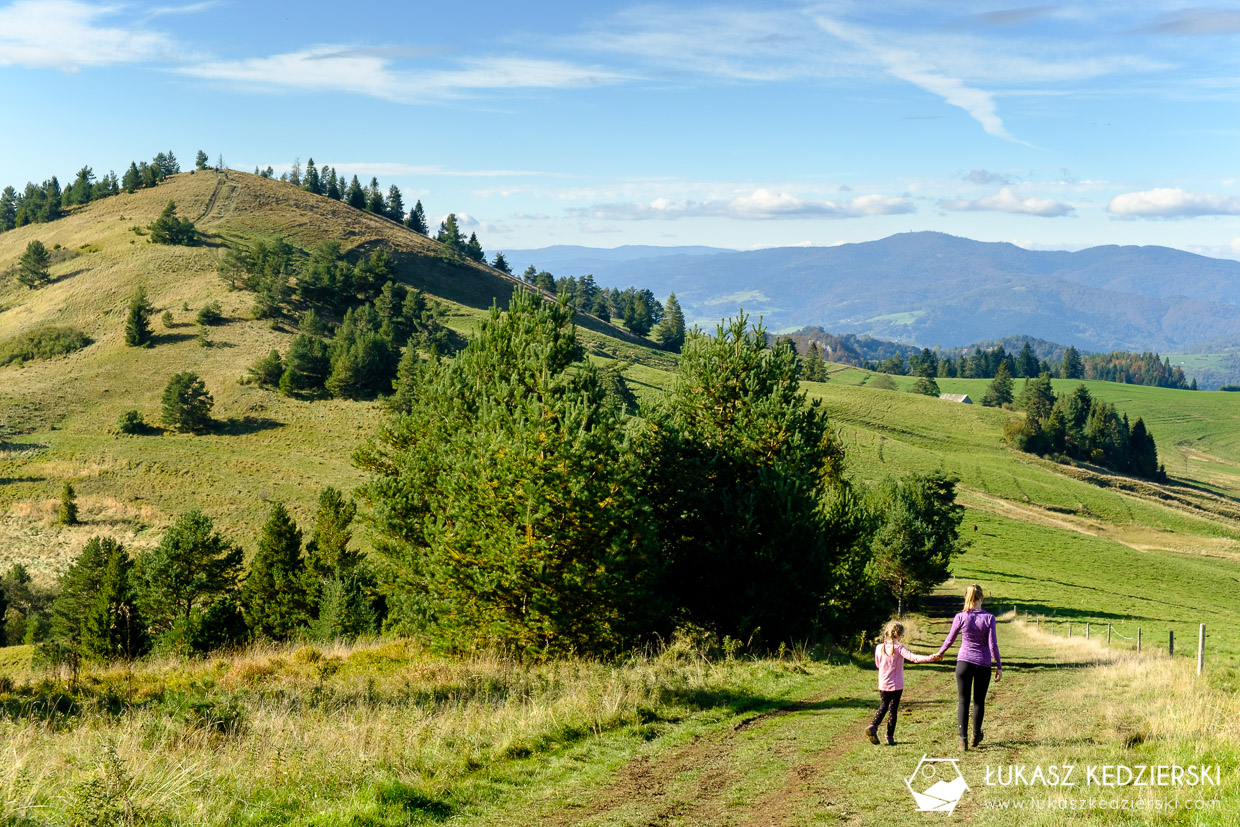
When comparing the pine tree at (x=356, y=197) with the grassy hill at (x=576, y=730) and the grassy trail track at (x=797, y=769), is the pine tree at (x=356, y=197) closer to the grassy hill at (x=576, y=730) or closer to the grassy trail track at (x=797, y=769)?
the grassy hill at (x=576, y=730)

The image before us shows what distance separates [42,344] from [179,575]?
69.6m

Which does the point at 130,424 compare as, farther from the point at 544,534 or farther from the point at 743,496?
the point at 743,496

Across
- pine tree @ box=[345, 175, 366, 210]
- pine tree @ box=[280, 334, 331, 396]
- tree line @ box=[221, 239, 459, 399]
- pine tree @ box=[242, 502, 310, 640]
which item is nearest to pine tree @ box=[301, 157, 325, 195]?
pine tree @ box=[345, 175, 366, 210]

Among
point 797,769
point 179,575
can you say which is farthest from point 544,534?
point 179,575

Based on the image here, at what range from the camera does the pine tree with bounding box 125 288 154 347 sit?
86875 millimetres

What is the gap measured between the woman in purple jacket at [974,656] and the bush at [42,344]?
4102 inches

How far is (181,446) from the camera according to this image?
69.7 metres

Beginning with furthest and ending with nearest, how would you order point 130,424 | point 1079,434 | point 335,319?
point 1079,434 < point 335,319 < point 130,424

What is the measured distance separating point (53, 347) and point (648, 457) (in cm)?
9393

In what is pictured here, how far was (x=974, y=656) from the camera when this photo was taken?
963cm

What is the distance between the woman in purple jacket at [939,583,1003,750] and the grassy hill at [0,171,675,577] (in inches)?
830

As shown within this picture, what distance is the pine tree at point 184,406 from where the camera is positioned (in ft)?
238

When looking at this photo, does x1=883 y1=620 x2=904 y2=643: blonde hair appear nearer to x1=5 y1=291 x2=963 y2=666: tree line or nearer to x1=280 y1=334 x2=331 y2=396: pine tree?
x1=5 y1=291 x2=963 y2=666: tree line

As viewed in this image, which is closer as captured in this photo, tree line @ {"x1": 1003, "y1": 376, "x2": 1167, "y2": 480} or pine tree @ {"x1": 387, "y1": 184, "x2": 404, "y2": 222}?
tree line @ {"x1": 1003, "y1": 376, "x2": 1167, "y2": 480}
